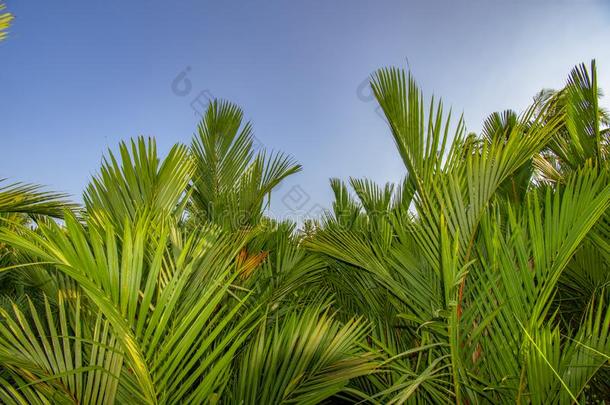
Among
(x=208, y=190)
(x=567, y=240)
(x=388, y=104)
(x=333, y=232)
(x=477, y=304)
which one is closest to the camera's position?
(x=567, y=240)

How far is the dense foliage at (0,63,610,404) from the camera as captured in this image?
810 millimetres

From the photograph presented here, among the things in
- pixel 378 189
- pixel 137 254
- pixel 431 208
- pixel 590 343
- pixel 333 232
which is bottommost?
pixel 590 343

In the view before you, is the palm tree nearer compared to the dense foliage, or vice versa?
the dense foliage

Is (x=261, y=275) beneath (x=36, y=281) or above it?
above

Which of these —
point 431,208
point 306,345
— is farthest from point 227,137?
point 306,345

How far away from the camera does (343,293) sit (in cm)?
212

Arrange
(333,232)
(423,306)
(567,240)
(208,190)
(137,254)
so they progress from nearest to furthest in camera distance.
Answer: (137,254) → (567,240) → (423,306) → (333,232) → (208,190)

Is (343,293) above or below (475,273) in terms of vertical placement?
below

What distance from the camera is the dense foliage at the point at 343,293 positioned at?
2.66ft

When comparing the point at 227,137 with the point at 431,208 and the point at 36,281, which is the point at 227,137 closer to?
the point at 36,281

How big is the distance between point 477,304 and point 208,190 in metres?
2.00

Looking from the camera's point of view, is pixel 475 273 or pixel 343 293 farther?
pixel 343 293

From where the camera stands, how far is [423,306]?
1308 mm

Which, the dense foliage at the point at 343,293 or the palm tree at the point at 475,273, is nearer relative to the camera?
the dense foliage at the point at 343,293
